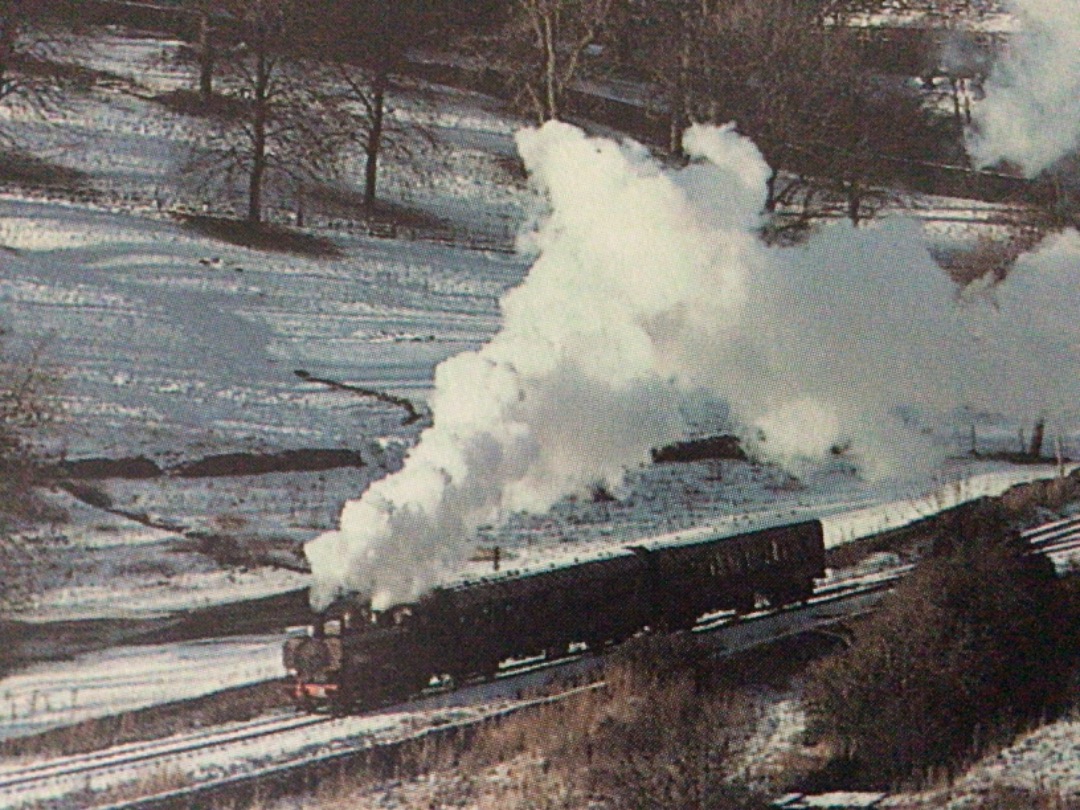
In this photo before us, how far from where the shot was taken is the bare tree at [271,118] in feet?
73.5

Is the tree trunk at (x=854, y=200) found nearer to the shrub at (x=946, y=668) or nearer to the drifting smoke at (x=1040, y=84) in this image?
the drifting smoke at (x=1040, y=84)

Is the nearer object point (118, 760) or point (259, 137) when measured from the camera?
point (118, 760)

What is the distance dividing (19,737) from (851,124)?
1166 centimetres

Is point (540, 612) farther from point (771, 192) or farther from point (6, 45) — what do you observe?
point (6, 45)

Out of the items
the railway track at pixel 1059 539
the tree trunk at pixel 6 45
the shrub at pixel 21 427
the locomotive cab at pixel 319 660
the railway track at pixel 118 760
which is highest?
the tree trunk at pixel 6 45

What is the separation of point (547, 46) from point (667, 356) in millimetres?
7358

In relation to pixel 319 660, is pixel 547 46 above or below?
above

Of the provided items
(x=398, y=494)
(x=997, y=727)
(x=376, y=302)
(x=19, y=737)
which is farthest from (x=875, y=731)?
(x=376, y=302)

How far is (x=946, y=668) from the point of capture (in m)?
13.1

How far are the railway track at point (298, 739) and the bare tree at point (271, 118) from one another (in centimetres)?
979

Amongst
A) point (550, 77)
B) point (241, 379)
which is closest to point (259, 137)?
point (550, 77)

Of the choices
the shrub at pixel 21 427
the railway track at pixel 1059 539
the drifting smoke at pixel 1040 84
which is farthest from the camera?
the railway track at pixel 1059 539

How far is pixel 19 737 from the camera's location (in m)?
12.6

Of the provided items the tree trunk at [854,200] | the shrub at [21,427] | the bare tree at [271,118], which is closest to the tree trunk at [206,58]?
the bare tree at [271,118]
